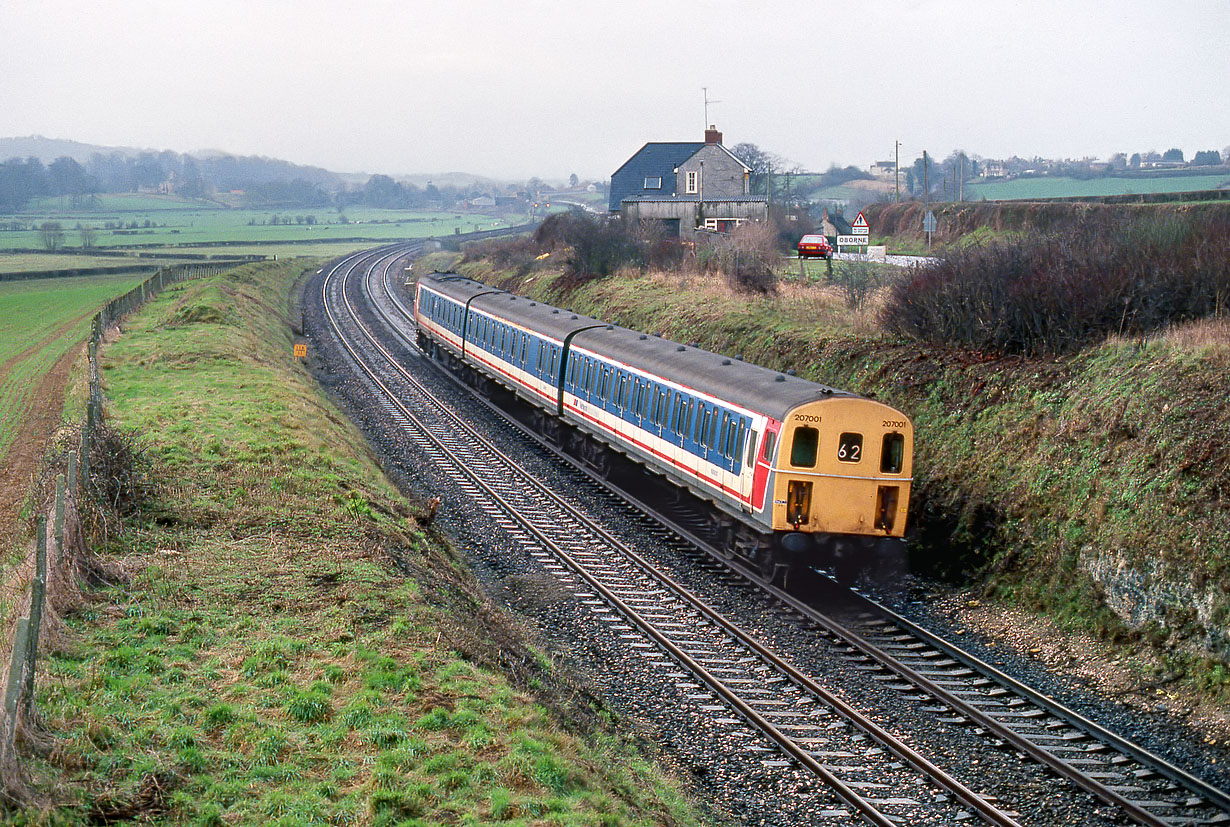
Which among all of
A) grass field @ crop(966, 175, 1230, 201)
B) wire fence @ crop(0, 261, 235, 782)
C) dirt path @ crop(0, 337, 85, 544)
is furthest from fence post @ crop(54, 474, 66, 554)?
grass field @ crop(966, 175, 1230, 201)

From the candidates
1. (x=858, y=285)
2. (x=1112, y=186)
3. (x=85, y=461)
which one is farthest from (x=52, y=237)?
(x=85, y=461)

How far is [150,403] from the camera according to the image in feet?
74.7

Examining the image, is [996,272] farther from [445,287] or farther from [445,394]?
[445,287]

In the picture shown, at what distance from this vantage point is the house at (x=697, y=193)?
5647 centimetres

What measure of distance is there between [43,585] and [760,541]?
1013cm

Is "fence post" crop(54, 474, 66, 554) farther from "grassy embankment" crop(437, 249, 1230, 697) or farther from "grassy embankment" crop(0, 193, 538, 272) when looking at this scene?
"grassy embankment" crop(0, 193, 538, 272)

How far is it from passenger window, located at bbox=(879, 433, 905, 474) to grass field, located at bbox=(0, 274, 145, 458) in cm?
1640

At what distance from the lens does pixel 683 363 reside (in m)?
19.8

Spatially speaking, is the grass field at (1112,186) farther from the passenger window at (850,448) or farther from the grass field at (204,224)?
the grass field at (204,224)

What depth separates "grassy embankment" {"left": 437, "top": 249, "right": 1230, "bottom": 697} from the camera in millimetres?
12406

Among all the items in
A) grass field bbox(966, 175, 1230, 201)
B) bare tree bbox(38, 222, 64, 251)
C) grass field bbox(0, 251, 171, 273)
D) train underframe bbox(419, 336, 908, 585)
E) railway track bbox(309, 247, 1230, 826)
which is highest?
grass field bbox(966, 175, 1230, 201)

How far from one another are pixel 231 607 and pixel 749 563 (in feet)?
28.0

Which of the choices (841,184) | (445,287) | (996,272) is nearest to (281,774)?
(996,272)

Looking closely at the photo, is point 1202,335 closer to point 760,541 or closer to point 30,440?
point 760,541
